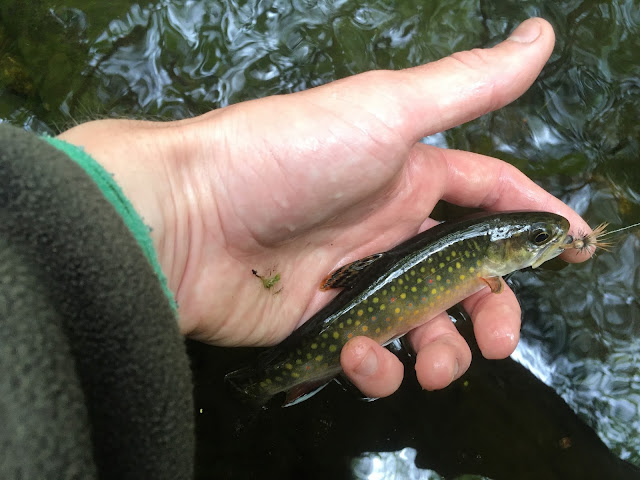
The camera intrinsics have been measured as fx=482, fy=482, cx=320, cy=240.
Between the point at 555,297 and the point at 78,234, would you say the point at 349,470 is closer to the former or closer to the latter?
the point at 555,297

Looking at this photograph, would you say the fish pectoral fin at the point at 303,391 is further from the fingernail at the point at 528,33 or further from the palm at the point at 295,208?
the fingernail at the point at 528,33

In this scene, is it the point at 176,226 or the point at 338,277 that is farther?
the point at 338,277

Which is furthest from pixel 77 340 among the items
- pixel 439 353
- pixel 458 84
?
pixel 458 84

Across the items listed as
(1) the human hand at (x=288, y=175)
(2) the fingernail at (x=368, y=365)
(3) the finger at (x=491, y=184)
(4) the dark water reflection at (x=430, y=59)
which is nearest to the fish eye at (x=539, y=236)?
(3) the finger at (x=491, y=184)

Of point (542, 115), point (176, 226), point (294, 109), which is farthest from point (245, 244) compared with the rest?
point (542, 115)

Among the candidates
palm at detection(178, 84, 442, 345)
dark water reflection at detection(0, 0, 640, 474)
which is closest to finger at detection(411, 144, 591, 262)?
palm at detection(178, 84, 442, 345)

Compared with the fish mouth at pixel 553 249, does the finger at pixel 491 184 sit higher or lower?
higher

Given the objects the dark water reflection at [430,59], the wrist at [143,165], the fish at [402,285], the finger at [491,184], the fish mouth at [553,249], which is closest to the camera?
the wrist at [143,165]
